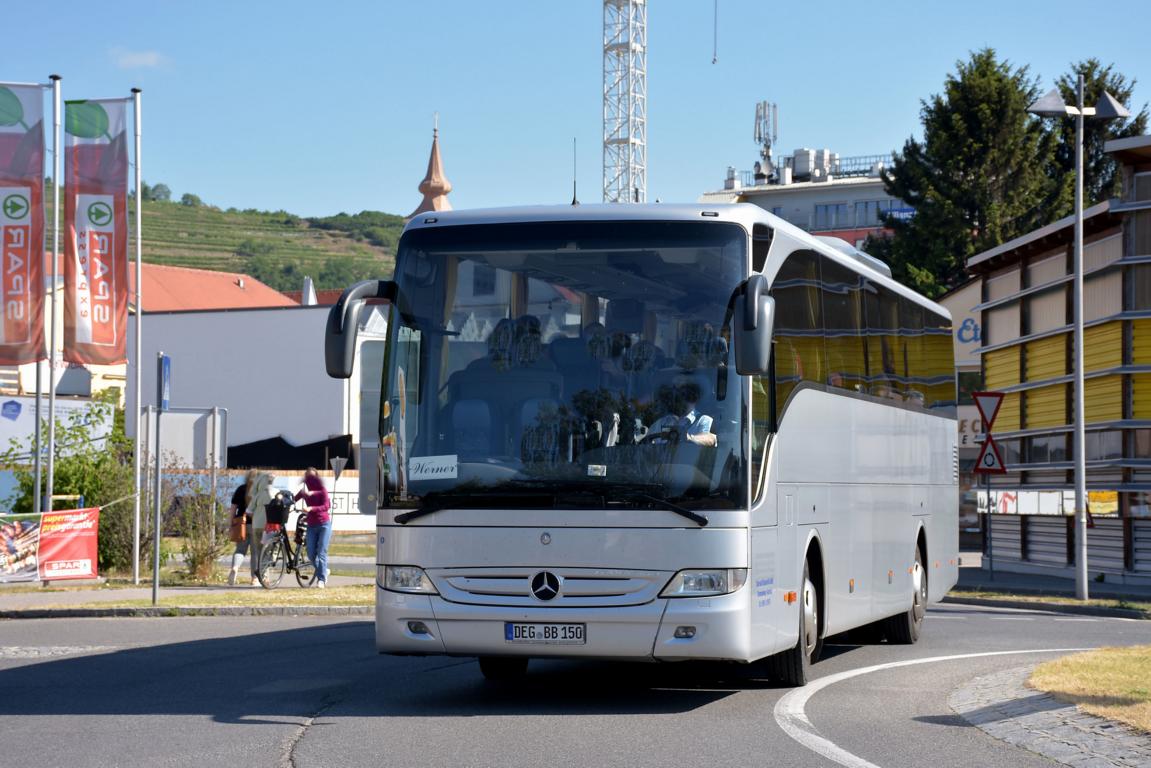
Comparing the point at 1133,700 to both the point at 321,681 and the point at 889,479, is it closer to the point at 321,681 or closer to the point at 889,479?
the point at 889,479

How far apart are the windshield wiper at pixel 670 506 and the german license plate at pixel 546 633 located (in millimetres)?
913

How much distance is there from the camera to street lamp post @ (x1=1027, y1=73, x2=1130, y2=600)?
25.9 meters

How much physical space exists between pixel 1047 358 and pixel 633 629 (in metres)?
25.1

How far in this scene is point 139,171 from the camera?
2636 cm

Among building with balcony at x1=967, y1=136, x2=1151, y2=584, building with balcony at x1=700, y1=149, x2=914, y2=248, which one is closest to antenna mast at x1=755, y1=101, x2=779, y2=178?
building with balcony at x1=700, y1=149, x2=914, y2=248

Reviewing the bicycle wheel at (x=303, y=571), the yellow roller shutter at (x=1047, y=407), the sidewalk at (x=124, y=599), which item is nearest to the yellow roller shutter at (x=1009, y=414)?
the yellow roller shutter at (x=1047, y=407)

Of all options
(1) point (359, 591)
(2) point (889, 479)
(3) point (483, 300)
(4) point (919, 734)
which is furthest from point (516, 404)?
(1) point (359, 591)

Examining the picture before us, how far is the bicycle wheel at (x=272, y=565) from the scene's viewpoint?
84.7 feet

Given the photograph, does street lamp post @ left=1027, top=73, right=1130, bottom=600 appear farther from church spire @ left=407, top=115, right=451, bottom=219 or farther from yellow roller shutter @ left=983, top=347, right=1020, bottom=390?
church spire @ left=407, top=115, right=451, bottom=219

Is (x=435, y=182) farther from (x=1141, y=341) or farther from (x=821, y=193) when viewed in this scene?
(x=1141, y=341)

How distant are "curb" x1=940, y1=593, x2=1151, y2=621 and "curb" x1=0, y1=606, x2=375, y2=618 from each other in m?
9.08

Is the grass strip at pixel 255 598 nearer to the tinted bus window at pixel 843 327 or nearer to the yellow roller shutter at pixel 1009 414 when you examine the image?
the tinted bus window at pixel 843 327

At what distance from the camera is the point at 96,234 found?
2569 centimetres

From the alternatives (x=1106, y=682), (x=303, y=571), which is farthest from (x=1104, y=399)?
(x=1106, y=682)
